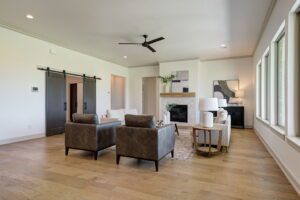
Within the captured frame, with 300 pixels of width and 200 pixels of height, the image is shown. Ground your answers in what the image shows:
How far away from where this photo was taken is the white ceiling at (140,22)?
359 cm

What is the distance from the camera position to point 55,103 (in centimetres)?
603

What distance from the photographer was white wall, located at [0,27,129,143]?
471 cm

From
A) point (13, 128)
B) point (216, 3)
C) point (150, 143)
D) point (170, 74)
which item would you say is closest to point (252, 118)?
point (170, 74)

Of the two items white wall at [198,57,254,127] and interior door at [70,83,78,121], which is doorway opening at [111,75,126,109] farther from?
white wall at [198,57,254,127]

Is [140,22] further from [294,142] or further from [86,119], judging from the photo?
[294,142]

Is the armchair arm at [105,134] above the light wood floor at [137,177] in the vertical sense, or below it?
above

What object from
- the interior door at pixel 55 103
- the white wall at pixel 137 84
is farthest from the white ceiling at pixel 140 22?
the white wall at pixel 137 84

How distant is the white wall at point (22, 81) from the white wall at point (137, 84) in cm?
405

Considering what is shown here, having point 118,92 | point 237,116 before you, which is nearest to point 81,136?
point 237,116

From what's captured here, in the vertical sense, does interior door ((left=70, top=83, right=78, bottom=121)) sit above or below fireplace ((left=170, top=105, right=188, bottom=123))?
above

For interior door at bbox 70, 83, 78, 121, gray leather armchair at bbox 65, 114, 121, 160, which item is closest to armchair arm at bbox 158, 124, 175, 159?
gray leather armchair at bbox 65, 114, 121, 160

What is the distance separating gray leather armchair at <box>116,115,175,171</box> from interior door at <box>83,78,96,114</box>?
444cm

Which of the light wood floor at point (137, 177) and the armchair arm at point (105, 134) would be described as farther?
the armchair arm at point (105, 134)

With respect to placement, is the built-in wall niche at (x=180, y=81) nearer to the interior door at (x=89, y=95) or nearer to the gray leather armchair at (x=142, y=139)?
the interior door at (x=89, y=95)
